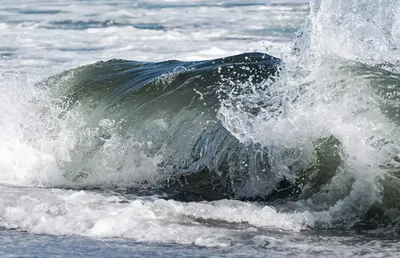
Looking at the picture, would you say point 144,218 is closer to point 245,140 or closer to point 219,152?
point 245,140

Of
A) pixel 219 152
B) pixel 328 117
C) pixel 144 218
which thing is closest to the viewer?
pixel 144 218

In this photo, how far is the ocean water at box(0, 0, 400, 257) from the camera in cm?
525

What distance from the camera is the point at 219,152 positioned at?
6.80 meters

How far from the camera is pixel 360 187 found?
5.70m

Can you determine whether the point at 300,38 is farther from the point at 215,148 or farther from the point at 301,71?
→ the point at 215,148

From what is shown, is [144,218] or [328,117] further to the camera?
[328,117]

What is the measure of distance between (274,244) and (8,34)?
1307 centimetres

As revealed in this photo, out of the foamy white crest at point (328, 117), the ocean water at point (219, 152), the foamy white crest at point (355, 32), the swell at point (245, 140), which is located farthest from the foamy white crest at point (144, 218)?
the foamy white crest at point (355, 32)

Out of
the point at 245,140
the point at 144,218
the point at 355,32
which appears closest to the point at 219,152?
the point at 245,140

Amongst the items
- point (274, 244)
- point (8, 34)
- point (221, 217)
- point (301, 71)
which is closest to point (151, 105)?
point (301, 71)

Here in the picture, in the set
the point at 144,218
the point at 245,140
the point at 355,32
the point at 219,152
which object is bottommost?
the point at 144,218

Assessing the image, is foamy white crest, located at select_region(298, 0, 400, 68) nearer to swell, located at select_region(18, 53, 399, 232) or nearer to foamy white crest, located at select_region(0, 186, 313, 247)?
swell, located at select_region(18, 53, 399, 232)

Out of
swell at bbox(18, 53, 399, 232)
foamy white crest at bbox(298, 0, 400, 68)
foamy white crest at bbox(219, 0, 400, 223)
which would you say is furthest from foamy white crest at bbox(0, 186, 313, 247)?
foamy white crest at bbox(298, 0, 400, 68)

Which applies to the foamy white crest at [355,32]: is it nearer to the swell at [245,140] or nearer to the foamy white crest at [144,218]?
the swell at [245,140]
